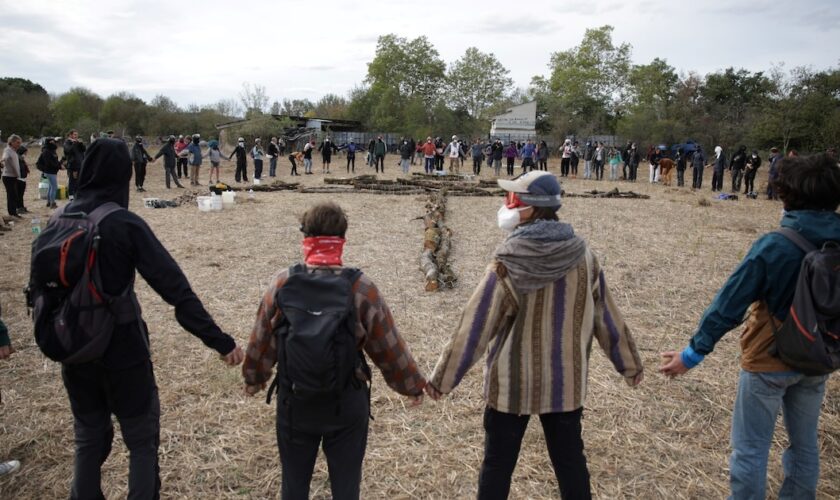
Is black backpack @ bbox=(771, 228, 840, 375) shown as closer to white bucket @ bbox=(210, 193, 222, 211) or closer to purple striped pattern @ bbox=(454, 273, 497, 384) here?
purple striped pattern @ bbox=(454, 273, 497, 384)

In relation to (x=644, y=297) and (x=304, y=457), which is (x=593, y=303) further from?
(x=644, y=297)

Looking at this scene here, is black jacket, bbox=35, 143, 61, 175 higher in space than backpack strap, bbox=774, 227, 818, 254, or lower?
higher

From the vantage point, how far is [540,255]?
2.29 meters

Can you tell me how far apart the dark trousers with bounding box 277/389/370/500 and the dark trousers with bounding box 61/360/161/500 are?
2.45ft

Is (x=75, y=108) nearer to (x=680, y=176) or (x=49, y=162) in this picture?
(x=49, y=162)

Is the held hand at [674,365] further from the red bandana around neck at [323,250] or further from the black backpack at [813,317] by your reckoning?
the red bandana around neck at [323,250]

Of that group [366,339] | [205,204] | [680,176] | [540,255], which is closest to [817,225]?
[540,255]

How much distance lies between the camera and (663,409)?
4.21 m

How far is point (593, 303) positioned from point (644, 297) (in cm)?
492

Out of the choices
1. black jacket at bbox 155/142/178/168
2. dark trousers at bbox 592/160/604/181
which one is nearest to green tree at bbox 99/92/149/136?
black jacket at bbox 155/142/178/168

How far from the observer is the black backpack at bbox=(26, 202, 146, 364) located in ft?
7.86

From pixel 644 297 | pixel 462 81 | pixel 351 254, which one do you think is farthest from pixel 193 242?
pixel 462 81

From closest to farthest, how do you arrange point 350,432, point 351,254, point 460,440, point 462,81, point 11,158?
point 350,432 < point 460,440 < point 351,254 < point 11,158 < point 462,81

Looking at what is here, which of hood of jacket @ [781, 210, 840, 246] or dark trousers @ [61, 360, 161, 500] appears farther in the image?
dark trousers @ [61, 360, 161, 500]
